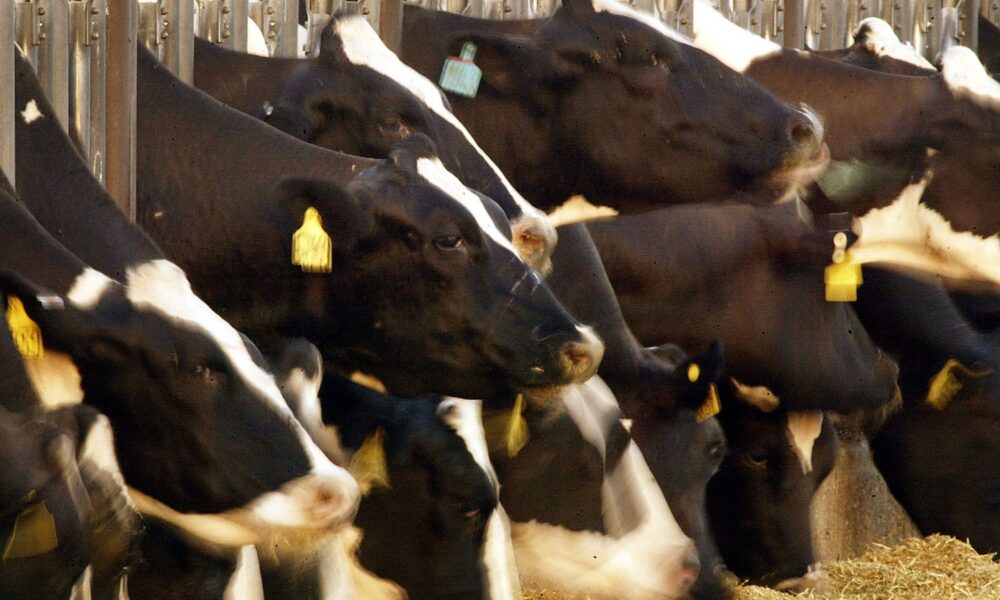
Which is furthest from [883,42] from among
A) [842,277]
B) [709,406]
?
[709,406]

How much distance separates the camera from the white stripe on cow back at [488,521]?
523cm

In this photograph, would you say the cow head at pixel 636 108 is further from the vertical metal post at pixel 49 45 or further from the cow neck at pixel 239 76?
the vertical metal post at pixel 49 45

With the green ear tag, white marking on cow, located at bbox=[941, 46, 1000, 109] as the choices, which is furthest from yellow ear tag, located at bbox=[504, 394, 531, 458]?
white marking on cow, located at bbox=[941, 46, 1000, 109]

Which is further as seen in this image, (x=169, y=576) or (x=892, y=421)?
(x=892, y=421)

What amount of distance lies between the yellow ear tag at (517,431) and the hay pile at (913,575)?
1297 mm

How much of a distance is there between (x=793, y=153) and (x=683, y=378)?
879mm

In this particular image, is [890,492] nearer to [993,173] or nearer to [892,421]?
[892,421]

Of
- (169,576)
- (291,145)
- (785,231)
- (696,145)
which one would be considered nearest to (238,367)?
(169,576)

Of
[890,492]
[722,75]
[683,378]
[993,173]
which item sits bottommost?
[890,492]

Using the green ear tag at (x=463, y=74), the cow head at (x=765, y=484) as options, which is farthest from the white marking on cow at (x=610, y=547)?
the cow head at (x=765, y=484)

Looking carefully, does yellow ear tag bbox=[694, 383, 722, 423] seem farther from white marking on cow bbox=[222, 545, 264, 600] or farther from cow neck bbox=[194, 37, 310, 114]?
white marking on cow bbox=[222, 545, 264, 600]

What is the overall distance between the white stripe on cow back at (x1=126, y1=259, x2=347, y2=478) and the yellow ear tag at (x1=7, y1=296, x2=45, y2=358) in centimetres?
28

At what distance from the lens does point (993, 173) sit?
23.4 ft

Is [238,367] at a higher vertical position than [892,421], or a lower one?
higher
